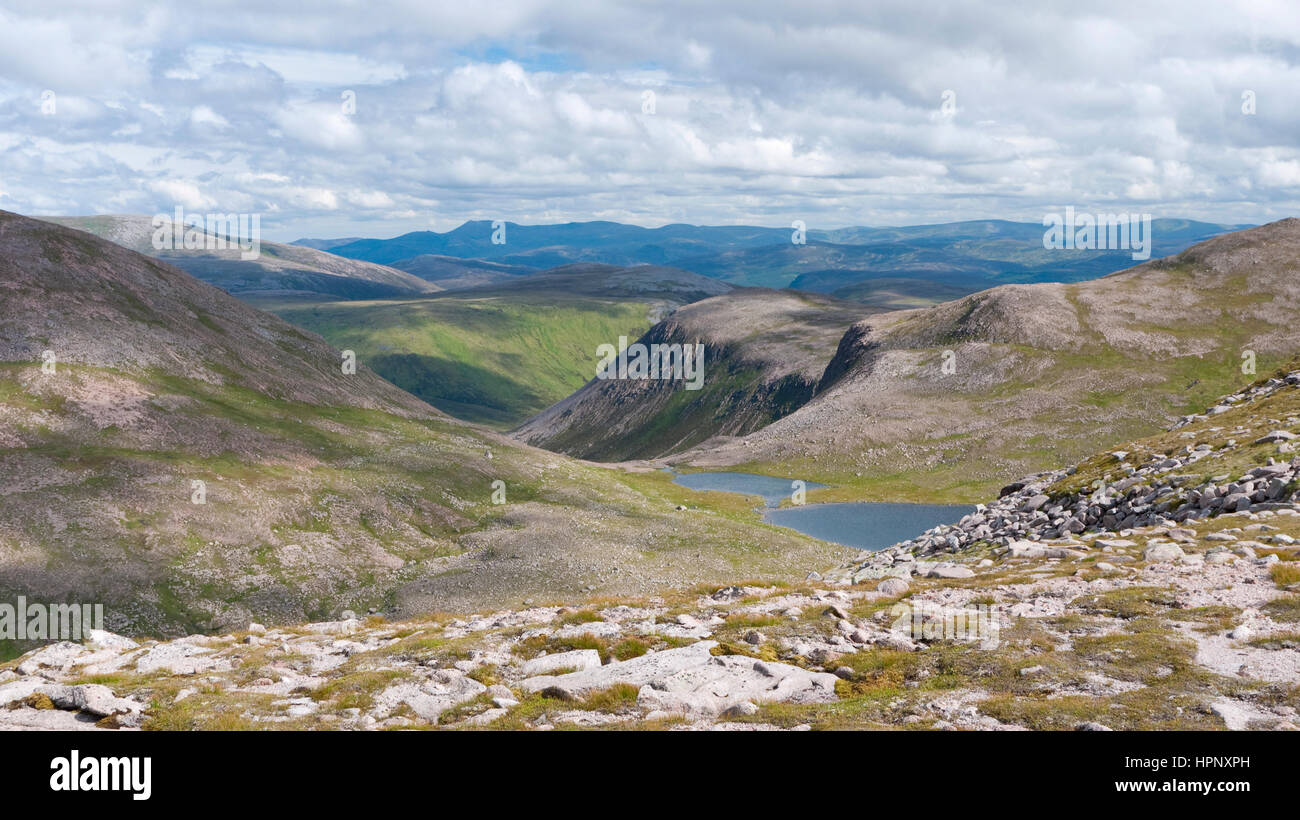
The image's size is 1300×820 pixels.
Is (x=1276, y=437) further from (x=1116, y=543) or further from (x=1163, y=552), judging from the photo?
(x=1163, y=552)

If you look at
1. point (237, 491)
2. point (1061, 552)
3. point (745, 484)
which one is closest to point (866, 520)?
point (745, 484)

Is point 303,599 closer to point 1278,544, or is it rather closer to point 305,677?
point 305,677

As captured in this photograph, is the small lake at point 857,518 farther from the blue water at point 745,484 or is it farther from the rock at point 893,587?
the rock at point 893,587

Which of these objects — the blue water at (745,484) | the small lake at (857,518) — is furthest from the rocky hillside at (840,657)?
the blue water at (745,484)

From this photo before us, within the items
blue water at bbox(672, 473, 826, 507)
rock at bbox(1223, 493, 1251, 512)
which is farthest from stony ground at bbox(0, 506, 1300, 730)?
blue water at bbox(672, 473, 826, 507)
